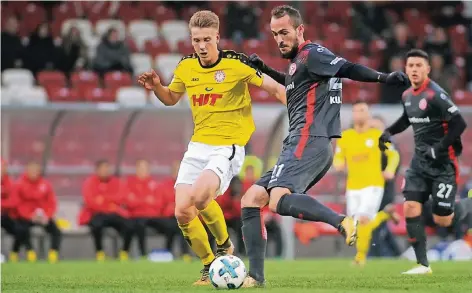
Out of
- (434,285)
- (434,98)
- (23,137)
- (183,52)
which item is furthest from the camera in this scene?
(183,52)

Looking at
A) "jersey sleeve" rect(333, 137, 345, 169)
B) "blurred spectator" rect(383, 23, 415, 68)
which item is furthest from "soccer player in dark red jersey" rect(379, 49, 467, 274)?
"blurred spectator" rect(383, 23, 415, 68)

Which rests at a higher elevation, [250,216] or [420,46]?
[420,46]

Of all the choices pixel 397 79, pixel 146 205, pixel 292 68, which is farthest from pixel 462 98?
pixel 397 79

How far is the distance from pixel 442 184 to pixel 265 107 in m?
6.51

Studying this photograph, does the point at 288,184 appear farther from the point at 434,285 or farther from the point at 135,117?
the point at 135,117

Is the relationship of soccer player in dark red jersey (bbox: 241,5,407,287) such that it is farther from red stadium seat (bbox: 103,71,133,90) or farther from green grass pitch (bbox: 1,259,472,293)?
red stadium seat (bbox: 103,71,133,90)

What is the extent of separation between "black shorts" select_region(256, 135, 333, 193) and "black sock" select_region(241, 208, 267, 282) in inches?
9.6

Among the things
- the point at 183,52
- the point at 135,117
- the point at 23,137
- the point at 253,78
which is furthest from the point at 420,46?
the point at 253,78

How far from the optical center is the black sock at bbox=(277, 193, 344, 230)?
772 centimetres

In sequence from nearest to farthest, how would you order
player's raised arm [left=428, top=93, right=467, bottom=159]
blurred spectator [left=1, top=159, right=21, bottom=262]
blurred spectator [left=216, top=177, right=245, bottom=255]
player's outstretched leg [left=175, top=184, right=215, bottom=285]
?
player's outstretched leg [left=175, top=184, right=215, bottom=285] → player's raised arm [left=428, top=93, right=467, bottom=159] → blurred spectator [left=1, top=159, right=21, bottom=262] → blurred spectator [left=216, top=177, right=245, bottom=255]

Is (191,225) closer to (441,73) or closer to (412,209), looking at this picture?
(412,209)

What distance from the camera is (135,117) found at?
17.0 metres

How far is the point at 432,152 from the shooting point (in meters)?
10.6

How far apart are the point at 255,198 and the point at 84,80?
11896 millimetres
